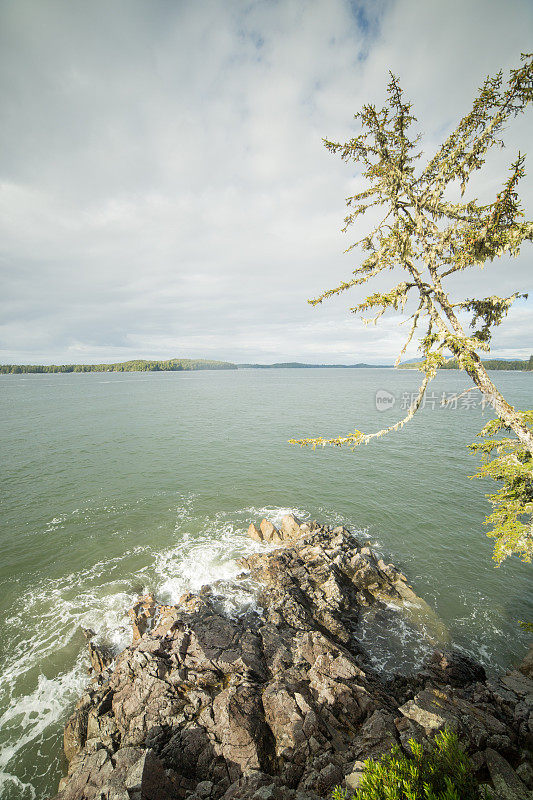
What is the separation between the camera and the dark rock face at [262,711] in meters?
7.51

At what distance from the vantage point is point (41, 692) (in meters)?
12.0

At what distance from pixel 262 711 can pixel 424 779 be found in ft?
17.8

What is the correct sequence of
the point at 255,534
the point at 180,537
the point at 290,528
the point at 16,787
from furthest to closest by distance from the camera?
the point at 180,537 → the point at 255,534 → the point at 290,528 → the point at 16,787

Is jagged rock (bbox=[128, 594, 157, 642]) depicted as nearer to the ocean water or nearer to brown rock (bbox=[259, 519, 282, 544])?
the ocean water

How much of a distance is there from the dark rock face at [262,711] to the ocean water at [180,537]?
6.11 feet

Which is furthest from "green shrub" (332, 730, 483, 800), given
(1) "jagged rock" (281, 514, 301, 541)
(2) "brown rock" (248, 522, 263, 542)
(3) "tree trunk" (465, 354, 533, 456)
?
(2) "brown rock" (248, 522, 263, 542)

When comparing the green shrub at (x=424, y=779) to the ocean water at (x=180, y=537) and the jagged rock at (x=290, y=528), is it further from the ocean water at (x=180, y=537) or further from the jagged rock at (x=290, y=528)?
the jagged rock at (x=290, y=528)

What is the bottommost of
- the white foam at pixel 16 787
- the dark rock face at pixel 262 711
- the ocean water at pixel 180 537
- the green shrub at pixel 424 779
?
the white foam at pixel 16 787

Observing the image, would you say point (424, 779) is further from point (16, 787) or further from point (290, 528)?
point (290, 528)

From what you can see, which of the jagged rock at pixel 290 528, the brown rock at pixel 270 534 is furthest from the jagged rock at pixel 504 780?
the brown rock at pixel 270 534

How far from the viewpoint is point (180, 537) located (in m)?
21.9

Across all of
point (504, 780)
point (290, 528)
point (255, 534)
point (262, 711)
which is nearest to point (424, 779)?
point (504, 780)

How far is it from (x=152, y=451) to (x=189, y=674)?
33377 millimetres

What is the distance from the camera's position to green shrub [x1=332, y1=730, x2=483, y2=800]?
5.08 m
